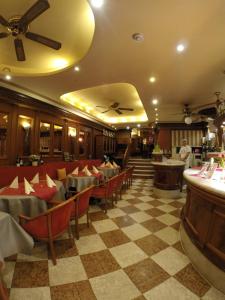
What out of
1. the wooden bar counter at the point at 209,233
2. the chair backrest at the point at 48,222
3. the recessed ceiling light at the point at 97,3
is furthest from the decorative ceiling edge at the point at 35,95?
the wooden bar counter at the point at 209,233

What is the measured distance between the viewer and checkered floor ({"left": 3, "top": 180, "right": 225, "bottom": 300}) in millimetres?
1645

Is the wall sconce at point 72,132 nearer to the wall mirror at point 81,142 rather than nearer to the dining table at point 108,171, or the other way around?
the wall mirror at point 81,142

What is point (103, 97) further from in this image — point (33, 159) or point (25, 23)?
point (25, 23)

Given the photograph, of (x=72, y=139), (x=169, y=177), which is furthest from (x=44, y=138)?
(x=169, y=177)

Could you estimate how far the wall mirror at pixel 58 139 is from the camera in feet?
20.5

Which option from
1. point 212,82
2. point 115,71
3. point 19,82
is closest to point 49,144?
point 19,82

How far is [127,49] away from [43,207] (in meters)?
2.81

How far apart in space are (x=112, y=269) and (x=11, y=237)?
1232mm

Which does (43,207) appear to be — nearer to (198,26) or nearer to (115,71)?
(115,71)

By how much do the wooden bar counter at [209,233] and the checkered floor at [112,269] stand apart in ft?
0.43

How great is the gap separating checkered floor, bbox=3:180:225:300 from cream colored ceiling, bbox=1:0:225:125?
10.2 ft

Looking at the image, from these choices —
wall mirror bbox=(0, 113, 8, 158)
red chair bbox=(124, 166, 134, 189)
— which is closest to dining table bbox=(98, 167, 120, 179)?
red chair bbox=(124, 166, 134, 189)

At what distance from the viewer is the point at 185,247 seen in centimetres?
235

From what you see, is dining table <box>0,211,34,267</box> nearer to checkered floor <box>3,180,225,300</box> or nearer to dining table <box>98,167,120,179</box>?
checkered floor <box>3,180,225,300</box>
